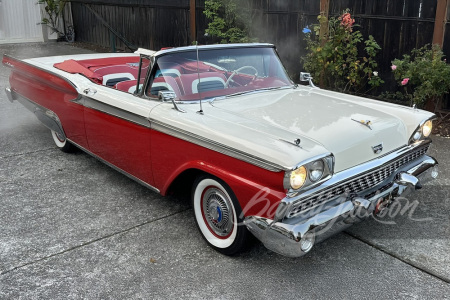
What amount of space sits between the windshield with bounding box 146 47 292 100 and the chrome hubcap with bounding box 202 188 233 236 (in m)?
0.76

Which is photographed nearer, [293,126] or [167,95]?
[293,126]

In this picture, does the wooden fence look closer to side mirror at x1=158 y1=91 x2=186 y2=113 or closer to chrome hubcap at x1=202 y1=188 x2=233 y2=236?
side mirror at x1=158 y1=91 x2=186 y2=113

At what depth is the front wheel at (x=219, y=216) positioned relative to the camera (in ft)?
9.92

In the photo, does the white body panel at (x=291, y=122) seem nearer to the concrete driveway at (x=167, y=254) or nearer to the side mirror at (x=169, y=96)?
the side mirror at (x=169, y=96)

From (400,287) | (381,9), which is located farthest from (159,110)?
(381,9)

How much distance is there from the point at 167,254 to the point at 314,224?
1111mm

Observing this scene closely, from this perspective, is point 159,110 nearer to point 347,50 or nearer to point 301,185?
point 301,185

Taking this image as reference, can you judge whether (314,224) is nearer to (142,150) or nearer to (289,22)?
(142,150)

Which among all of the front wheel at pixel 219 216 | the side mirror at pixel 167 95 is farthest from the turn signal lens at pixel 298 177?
the side mirror at pixel 167 95

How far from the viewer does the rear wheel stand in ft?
16.9

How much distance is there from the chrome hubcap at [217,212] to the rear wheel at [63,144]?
7.93 ft

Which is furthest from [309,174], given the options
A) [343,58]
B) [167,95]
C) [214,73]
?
[343,58]

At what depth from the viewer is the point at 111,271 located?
3029 mm

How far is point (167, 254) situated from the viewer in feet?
10.6
